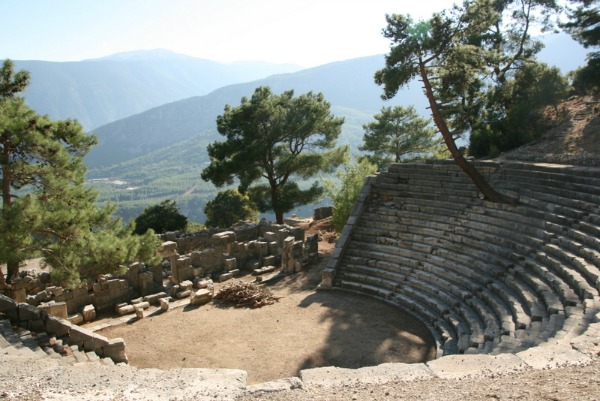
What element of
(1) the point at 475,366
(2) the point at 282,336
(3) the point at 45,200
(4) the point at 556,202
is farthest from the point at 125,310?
(4) the point at 556,202

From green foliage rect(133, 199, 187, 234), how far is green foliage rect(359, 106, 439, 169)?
12.5m

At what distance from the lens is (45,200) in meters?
11.2

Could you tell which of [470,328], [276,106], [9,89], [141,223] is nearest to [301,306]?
[470,328]

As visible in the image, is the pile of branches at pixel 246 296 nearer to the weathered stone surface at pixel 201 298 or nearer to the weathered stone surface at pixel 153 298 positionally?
the weathered stone surface at pixel 201 298

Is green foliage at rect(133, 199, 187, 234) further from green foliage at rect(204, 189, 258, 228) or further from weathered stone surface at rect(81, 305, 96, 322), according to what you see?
weathered stone surface at rect(81, 305, 96, 322)

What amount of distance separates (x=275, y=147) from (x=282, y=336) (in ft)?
48.8

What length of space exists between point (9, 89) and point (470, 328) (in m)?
12.3

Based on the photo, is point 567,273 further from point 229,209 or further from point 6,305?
point 229,209

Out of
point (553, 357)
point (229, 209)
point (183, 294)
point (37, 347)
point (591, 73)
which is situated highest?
point (591, 73)

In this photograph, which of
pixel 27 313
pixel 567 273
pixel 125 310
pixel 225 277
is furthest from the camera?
pixel 225 277

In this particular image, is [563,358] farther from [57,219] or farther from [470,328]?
[57,219]

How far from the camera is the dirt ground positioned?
1092 cm

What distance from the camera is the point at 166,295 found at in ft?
52.3

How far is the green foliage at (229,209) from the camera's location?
2950cm
